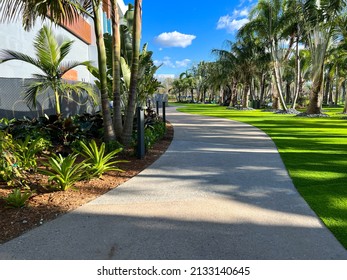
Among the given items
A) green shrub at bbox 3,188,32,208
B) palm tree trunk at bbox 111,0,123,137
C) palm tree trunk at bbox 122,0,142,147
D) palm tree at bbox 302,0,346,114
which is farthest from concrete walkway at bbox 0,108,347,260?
palm tree at bbox 302,0,346,114

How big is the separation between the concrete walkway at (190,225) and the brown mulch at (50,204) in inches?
6.8

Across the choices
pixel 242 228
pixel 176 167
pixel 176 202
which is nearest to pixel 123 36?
pixel 176 167

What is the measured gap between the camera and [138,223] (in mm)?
3248

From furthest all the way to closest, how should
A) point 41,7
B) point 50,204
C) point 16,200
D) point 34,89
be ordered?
1. point 34,89
2. point 41,7
3. point 50,204
4. point 16,200

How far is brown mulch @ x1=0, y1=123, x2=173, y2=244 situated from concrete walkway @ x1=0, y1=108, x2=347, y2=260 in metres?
0.17

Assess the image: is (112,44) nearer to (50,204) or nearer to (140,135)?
(140,135)

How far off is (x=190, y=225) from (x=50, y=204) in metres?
2.02

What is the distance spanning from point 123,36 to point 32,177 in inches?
289

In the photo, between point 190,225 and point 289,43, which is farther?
point 289,43

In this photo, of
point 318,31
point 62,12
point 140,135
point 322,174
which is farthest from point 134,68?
point 318,31

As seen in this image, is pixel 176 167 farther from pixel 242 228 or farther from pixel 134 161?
pixel 242 228

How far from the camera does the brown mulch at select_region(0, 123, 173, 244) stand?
10.5 feet

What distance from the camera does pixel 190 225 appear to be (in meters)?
3.17

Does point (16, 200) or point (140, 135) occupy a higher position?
point (140, 135)
